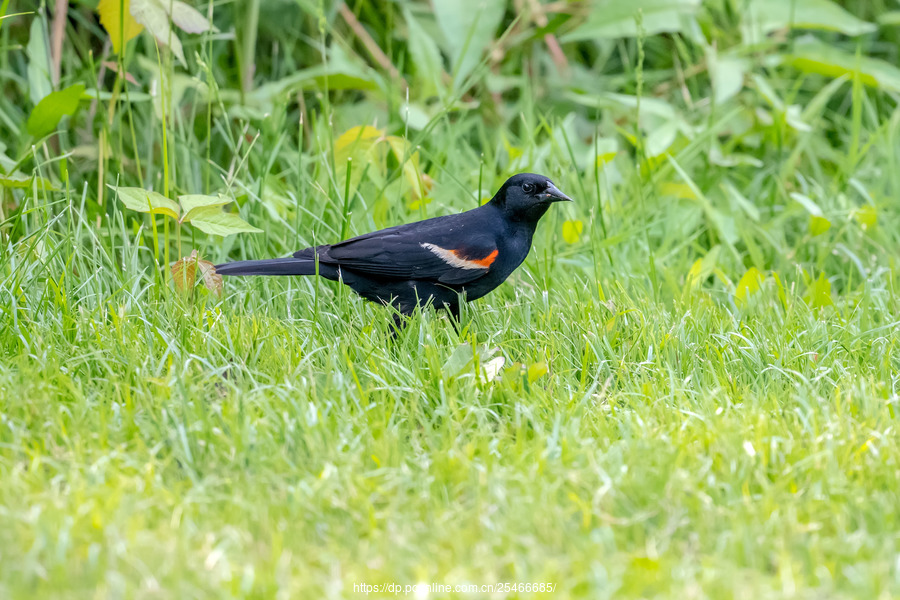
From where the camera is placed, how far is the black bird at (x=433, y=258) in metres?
3.71

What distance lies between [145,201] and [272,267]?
21.4 inches

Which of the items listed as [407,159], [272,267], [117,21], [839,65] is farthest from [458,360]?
[839,65]

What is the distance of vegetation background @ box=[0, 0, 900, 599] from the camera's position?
7.00ft

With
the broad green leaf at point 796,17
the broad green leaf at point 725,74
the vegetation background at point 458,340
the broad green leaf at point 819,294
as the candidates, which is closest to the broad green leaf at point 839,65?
the vegetation background at point 458,340

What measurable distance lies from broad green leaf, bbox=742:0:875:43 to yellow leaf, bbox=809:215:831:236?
4.99ft

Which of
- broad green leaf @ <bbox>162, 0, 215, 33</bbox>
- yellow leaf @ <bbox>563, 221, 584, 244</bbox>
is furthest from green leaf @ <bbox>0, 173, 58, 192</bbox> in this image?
yellow leaf @ <bbox>563, 221, 584, 244</bbox>

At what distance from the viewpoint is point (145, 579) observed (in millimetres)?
1942

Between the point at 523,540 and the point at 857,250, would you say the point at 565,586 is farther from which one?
the point at 857,250

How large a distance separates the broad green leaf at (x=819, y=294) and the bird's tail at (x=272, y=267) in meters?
2.17

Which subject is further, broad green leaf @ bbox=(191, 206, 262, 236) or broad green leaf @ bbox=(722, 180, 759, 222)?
broad green leaf @ bbox=(722, 180, 759, 222)

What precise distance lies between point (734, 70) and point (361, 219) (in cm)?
252

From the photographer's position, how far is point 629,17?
5438mm

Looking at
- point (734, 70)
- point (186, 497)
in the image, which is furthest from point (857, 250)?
point (186, 497)

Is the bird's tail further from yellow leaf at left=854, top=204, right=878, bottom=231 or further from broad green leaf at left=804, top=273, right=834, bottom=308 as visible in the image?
yellow leaf at left=854, top=204, right=878, bottom=231
